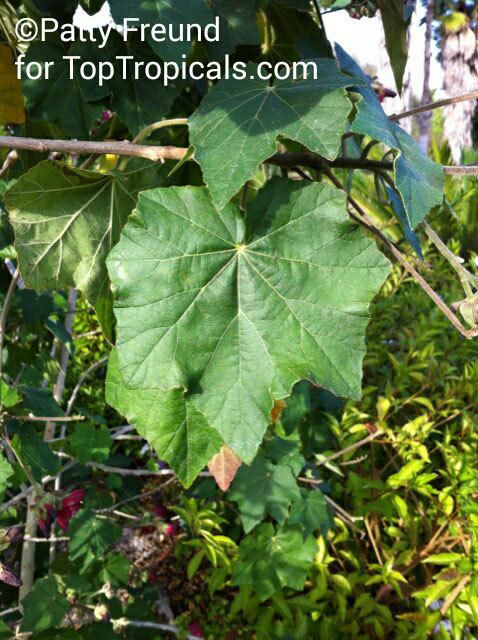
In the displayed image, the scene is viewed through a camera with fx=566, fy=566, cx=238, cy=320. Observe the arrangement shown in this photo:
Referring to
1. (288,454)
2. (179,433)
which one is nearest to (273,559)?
(288,454)

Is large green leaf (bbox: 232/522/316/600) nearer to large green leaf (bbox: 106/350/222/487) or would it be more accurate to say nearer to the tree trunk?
large green leaf (bbox: 106/350/222/487)

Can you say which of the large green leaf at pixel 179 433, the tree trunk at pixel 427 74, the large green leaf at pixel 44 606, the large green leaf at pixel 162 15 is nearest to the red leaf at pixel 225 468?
the large green leaf at pixel 179 433

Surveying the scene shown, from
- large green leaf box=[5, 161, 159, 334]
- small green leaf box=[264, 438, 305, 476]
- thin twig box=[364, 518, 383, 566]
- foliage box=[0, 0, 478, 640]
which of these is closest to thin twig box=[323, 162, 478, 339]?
foliage box=[0, 0, 478, 640]

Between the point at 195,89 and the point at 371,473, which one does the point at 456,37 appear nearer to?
the point at 371,473

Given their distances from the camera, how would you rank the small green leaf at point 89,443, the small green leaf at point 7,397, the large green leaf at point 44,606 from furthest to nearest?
the small green leaf at point 89,443, the large green leaf at point 44,606, the small green leaf at point 7,397

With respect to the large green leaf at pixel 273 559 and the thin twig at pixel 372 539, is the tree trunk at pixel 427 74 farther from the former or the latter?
the large green leaf at pixel 273 559

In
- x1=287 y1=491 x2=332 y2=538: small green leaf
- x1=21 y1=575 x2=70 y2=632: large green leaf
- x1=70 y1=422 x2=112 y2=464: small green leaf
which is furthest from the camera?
x1=287 y1=491 x2=332 y2=538: small green leaf

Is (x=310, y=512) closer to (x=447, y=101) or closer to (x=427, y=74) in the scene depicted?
(x=447, y=101)
